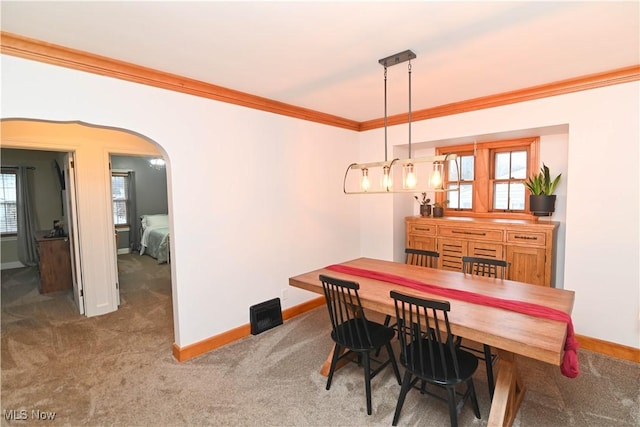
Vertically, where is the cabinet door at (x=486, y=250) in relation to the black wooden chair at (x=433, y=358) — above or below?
above

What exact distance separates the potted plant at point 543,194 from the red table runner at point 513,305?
1.75 metres

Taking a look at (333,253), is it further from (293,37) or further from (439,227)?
(293,37)

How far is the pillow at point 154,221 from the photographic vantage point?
729 centimetres

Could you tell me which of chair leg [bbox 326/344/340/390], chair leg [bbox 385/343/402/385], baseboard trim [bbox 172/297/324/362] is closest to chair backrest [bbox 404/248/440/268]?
chair leg [bbox 385/343/402/385]

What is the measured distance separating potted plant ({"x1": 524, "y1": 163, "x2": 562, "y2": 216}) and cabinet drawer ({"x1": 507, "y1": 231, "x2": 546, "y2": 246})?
32 cm

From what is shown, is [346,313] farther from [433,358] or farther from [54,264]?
[54,264]

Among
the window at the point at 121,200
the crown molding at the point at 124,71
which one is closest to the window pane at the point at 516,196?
the crown molding at the point at 124,71

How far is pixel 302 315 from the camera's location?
3.82m

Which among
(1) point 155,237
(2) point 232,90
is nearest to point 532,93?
(2) point 232,90

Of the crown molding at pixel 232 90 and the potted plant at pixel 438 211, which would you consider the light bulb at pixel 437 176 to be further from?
the potted plant at pixel 438 211

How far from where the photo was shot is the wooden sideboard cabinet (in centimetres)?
315

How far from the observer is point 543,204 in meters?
3.30

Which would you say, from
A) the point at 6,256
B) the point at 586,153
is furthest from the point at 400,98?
the point at 6,256

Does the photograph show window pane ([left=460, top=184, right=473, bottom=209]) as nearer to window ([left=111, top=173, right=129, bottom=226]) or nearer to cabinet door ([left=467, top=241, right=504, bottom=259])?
cabinet door ([left=467, top=241, right=504, bottom=259])
